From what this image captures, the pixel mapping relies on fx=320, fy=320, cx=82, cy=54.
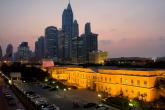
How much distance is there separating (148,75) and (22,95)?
2913 cm

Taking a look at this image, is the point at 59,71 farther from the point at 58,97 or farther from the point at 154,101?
the point at 154,101

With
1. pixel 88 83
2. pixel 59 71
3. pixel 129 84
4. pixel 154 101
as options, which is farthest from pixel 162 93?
pixel 59 71

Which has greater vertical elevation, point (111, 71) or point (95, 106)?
point (111, 71)

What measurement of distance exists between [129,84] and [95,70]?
60.0 ft

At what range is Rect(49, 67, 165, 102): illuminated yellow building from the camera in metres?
62.8

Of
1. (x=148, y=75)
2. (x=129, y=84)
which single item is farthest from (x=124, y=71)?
(x=148, y=75)

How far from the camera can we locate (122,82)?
7081 centimetres

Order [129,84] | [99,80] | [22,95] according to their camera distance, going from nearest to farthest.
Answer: [129,84]
[22,95]
[99,80]

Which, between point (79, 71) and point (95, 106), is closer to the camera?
point (95, 106)

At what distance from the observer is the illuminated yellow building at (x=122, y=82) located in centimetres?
6284

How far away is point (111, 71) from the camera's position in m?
75.4

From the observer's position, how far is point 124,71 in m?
70.4

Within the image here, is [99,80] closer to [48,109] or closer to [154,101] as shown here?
[154,101]

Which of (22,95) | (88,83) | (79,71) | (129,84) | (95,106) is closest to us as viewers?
(95,106)
